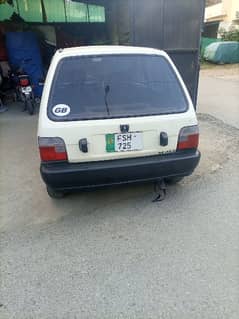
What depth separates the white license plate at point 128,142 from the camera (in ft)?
9.02

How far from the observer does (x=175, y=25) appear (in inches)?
242

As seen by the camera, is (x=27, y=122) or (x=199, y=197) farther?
(x=27, y=122)

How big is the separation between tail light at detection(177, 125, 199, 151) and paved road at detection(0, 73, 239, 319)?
69 centimetres

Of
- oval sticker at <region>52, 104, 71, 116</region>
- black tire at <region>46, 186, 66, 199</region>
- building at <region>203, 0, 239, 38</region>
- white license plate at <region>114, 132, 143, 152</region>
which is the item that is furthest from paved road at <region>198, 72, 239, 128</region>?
building at <region>203, 0, 239, 38</region>

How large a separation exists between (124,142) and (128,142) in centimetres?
4

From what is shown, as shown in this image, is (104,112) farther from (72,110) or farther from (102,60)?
(102,60)

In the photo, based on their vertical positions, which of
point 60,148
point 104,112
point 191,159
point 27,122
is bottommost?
point 27,122

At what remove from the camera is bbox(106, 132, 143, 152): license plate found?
108 inches

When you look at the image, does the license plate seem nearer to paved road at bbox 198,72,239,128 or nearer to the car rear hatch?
the car rear hatch

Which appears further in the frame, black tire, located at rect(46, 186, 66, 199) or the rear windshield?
black tire, located at rect(46, 186, 66, 199)

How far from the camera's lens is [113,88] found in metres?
2.91

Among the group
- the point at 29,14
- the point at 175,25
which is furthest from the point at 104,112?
the point at 29,14

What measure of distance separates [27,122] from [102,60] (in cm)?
451

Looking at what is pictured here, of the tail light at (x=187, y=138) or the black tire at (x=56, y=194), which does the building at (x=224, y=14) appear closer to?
the tail light at (x=187, y=138)
